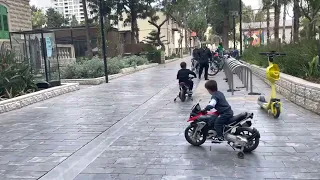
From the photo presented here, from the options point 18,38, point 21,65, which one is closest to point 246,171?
point 21,65

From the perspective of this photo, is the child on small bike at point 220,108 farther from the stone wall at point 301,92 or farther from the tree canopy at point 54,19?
the tree canopy at point 54,19

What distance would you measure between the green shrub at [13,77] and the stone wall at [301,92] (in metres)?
8.01

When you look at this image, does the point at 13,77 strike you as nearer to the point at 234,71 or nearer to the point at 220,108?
the point at 234,71

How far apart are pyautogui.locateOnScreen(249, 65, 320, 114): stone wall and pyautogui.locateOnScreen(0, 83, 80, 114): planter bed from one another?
754 centimetres

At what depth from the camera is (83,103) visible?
35.2 feet

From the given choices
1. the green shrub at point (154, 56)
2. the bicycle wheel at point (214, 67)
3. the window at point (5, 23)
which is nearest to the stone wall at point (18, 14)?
the window at point (5, 23)

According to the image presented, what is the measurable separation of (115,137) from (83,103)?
4.52m

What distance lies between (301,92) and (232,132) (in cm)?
389

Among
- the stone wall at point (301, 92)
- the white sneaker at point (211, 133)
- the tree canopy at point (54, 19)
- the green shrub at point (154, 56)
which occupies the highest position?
the tree canopy at point (54, 19)

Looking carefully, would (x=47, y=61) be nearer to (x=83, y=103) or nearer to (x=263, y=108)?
(x=83, y=103)

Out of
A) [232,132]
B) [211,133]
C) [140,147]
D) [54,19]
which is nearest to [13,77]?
[140,147]

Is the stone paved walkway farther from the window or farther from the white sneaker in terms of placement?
the window

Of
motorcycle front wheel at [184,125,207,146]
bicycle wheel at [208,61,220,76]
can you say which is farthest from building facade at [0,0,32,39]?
motorcycle front wheel at [184,125,207,146]

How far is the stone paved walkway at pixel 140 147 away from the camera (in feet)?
15.0
